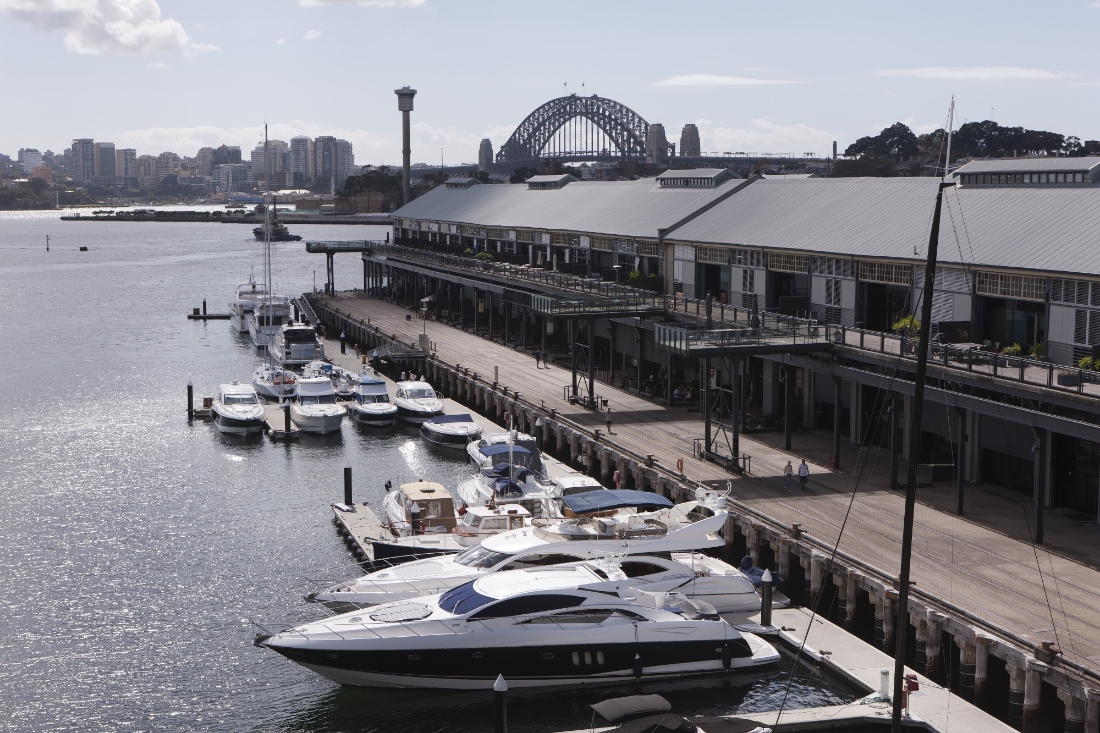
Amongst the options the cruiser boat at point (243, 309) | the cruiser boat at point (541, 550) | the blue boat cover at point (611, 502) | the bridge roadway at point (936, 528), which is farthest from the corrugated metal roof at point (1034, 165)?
the cruiser boat at point (243, 309)

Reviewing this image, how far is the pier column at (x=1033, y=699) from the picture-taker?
25.8 meters

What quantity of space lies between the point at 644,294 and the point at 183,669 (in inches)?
1455

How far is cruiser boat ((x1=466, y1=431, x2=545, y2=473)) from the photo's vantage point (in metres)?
47.6

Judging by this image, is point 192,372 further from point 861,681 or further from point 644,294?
point 861,681

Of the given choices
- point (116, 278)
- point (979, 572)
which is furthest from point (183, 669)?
point (116, 278)

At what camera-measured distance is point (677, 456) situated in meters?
47.1

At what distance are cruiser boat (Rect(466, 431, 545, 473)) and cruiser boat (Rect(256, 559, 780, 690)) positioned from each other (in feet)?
54.9

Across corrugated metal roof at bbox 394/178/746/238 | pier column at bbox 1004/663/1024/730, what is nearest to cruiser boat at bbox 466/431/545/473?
corrugated metal roof at bbox 394/178/746/238

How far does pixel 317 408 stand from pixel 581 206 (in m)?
36.0

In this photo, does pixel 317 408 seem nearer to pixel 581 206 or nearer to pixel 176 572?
pixel 176 572

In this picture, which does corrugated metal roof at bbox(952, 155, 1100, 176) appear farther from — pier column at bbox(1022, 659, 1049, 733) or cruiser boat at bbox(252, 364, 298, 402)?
cruiser boat at bbox(252, 364, 298, 402)

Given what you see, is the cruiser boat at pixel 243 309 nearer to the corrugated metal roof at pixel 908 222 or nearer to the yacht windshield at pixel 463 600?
the corrugated metal roof at pixel 908 222

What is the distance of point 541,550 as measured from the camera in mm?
33281

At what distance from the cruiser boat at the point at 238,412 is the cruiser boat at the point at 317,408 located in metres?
1.99
